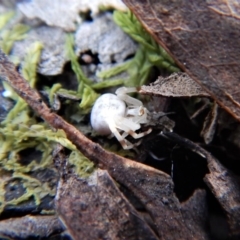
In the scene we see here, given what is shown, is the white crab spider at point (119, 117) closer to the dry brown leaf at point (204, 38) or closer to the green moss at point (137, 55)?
the green moss at point (137, 55)

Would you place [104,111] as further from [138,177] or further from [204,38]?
[204,38]

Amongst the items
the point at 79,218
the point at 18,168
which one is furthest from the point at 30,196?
the point at 79,218

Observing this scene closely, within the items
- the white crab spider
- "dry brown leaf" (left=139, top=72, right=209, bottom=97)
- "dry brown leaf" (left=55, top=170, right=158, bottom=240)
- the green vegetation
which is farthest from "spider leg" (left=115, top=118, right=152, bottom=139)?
"dry brown leaf" (left=55, top=170, right=158, bottom=240)

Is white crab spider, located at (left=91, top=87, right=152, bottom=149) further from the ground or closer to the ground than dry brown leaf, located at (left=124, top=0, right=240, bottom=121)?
closer to the ground

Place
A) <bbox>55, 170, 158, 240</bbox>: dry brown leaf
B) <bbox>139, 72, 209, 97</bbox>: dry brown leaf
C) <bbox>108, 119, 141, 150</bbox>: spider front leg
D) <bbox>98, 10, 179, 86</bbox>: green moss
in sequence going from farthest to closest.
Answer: <bbox>98, 10, 179, 86</bbox>: green moss → <bbox>108, 119, 141, 150</bbox>: spider front leg → <bbox>139, 72, 209, 97</bbox>: dry brown leaf → <bbox>55, 170, 158, 240</bbox>: dry brown leaf

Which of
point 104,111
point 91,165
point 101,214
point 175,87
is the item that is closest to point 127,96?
point 104,111

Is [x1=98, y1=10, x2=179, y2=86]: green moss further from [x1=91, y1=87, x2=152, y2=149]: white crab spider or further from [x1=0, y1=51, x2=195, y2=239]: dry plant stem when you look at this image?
[x1=0, y1=51, x2=195, y2=239]: dry plant stem

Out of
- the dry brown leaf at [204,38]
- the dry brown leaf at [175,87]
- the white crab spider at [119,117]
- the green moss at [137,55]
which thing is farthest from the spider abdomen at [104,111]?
the dry brown leaf at [204,38]
